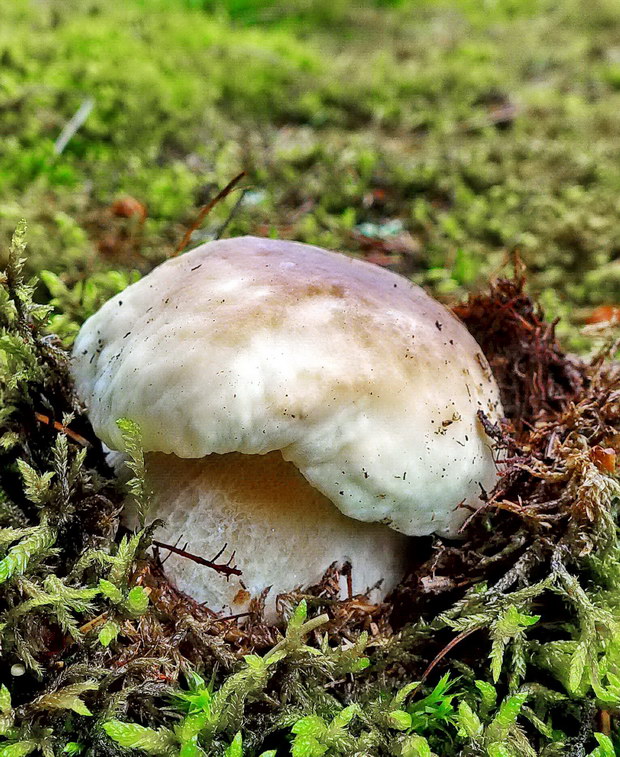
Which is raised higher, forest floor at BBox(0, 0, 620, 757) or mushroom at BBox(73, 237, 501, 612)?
mushroom at BBox(73, 237, 501, 612)

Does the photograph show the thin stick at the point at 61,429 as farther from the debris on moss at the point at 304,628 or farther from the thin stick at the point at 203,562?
the thin stick at the point at 203,562

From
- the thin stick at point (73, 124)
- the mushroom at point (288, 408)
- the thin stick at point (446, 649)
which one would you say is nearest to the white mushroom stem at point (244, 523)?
the mushroom at point (288, 408)

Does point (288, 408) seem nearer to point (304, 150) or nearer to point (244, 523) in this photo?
point (244, 523)

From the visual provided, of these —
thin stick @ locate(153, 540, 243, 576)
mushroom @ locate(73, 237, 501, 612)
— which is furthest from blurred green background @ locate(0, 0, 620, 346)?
thin stick @ locate(153, 540, 243, 576)

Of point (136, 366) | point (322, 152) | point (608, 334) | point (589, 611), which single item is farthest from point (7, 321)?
point (322, 152)

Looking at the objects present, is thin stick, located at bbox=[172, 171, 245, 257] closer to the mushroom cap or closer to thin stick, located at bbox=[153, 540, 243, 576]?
the mushroom cap

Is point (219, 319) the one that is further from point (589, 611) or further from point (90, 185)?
point (90, 185)
